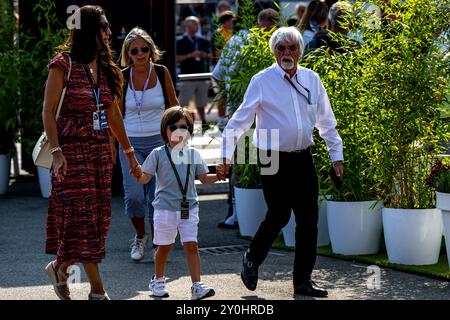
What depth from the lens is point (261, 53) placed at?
9586 mm

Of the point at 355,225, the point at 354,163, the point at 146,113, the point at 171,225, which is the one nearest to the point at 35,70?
the point at 146,113

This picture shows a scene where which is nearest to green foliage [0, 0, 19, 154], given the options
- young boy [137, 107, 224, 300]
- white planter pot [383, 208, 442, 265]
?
young boy [137, 107, 224, 300]

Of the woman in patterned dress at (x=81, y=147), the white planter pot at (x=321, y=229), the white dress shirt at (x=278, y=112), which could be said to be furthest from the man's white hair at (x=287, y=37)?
the white planter pot at (x=321, y=229)

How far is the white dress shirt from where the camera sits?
290 inches

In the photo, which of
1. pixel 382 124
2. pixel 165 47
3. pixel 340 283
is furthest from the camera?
pixel 165 47

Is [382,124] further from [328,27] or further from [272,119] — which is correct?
[328,27]

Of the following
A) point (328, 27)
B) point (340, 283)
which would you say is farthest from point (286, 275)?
point (328, 27)

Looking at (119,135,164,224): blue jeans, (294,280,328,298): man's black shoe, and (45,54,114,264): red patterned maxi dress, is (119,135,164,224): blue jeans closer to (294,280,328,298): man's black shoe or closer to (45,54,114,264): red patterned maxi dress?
(294,280,328,298): man's black shoe

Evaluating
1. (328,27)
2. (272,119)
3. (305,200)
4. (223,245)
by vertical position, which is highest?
(328,27)

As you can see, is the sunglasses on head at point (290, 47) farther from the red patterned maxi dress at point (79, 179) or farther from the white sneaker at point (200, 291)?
the white sneaker at point (200, 291)

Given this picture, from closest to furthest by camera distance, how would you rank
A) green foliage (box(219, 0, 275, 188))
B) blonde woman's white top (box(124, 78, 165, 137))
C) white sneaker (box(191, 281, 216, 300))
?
1. white sneaker (box(191, 281, 216, 300))
2. blonde woman's white top (box(124, 78, 165, 137))
3. green foliage (box(219, 0, 275, 188))

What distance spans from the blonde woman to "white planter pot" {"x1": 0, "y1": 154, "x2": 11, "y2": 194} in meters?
4.23
